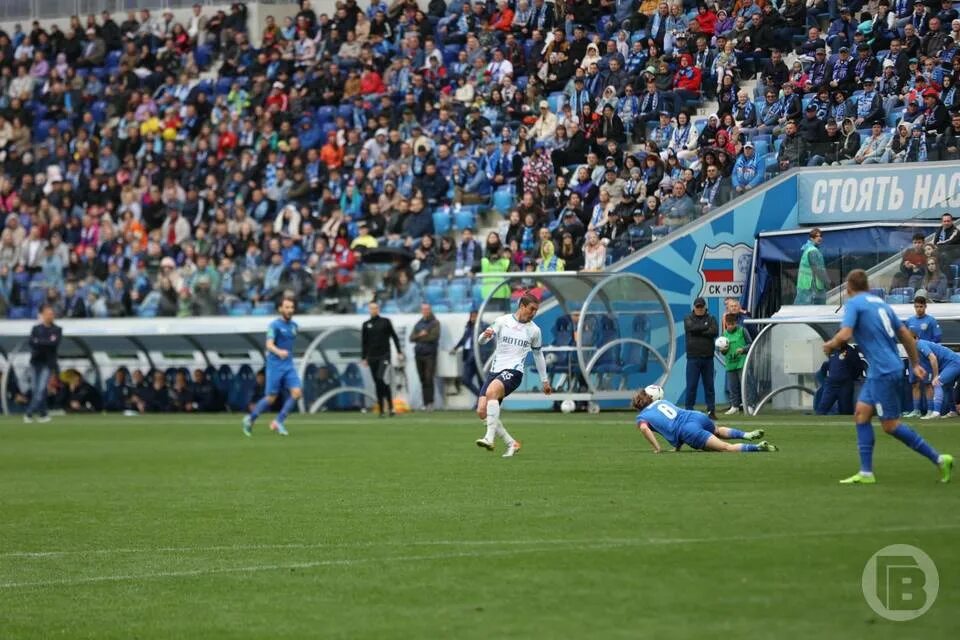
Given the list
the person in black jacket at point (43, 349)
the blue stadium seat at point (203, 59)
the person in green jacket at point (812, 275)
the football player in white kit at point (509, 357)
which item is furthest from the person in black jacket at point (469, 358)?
the blue stadium seat at point (203, 59)

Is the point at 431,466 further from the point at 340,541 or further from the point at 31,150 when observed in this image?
the point at 31,150

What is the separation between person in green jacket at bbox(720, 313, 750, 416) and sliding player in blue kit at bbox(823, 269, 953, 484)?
46.7 feet

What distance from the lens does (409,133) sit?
1583 inches

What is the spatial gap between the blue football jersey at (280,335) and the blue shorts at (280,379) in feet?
0.60

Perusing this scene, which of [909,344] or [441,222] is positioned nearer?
[909,344]

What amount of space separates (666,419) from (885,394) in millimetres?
5286

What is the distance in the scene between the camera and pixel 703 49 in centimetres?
3409

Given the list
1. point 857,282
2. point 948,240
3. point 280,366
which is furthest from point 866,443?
point 280,366

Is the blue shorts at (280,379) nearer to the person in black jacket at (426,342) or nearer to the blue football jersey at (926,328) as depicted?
the person in black jacket at (426,342)

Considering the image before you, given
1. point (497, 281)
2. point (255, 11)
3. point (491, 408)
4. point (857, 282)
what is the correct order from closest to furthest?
point (857, 282)
point (491, 408)
point (497, 281)
point (255, 11)

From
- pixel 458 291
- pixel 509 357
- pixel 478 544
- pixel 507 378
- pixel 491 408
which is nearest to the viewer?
pixel 478 544

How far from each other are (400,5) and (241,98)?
5632mm

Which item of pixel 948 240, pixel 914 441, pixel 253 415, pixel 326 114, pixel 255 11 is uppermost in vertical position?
pixel 255 11

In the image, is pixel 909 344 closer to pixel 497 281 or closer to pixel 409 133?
pixel 497 281
